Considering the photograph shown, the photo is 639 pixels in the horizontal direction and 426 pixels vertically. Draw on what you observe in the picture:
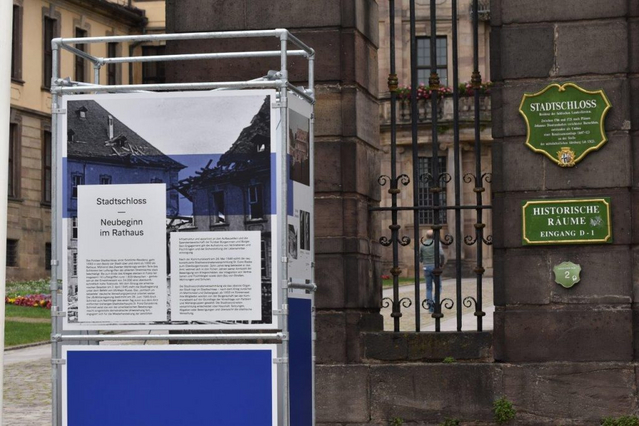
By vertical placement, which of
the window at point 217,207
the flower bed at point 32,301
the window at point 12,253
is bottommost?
the flower bed at point 32,301

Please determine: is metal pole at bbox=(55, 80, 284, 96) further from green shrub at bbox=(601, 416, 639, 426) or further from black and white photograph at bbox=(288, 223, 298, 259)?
green shrub at bbox=(601, 416, 639, 426)

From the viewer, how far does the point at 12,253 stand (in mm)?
46844

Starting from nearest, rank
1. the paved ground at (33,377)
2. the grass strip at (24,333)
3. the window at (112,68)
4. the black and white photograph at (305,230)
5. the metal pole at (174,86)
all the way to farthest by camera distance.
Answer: the metal pole at (174,86) → the black and white photograph at (305,230) → the paved ground at (33,377) → the grass strip at (24,333) → the window at (112,68)

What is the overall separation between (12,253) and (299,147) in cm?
4013

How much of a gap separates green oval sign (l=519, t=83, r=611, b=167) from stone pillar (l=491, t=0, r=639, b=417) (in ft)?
0.21

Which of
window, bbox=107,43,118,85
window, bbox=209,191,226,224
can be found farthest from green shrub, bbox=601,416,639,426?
window, bbox=107,43,118,85

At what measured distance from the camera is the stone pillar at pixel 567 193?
10.3 metres

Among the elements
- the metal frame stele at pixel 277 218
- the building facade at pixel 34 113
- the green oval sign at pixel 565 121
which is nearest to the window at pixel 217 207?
the metal frame stele at pixel 277 218

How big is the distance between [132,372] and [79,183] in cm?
115

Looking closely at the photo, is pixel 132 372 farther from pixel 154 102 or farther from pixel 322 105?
pixel 322 105

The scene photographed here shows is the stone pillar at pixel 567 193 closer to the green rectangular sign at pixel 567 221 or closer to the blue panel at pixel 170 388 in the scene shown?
the green rectangular sign at pixel 567 221

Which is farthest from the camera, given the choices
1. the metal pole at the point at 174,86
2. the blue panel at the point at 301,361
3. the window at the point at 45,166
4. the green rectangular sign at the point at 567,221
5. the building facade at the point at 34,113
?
the window at the point at 45,166

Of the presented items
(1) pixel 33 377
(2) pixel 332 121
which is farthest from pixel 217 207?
(1) pixel 33 377

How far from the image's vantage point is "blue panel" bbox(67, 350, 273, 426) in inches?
A: 305
